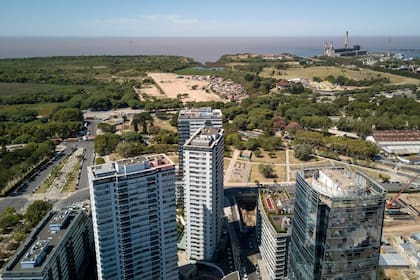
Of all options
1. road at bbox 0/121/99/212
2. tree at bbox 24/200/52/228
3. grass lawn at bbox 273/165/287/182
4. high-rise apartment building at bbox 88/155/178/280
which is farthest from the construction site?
road at bbox 0/121/99/212

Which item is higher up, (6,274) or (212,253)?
(6,274)

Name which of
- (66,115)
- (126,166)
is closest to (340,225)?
(126,166)

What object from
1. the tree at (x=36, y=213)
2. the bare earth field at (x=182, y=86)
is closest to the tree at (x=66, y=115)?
the bare earth field at (x=182, y=86)

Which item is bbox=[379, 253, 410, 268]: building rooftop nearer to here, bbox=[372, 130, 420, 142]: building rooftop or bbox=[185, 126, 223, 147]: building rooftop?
bbox=[185, 126, 223, 147]: building rooftop

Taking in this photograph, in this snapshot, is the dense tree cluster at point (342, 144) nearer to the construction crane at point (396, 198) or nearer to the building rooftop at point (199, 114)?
the construction crane at point (396, 198)

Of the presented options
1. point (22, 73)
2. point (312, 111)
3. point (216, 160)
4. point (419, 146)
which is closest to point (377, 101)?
point (312, 111)

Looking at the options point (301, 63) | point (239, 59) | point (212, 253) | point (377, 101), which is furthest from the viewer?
point (239, 59)

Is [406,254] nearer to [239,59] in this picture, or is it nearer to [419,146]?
[419,146]

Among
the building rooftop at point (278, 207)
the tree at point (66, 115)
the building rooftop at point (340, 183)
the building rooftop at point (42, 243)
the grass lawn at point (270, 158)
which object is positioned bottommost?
the grass lawn at point (270, 158)
